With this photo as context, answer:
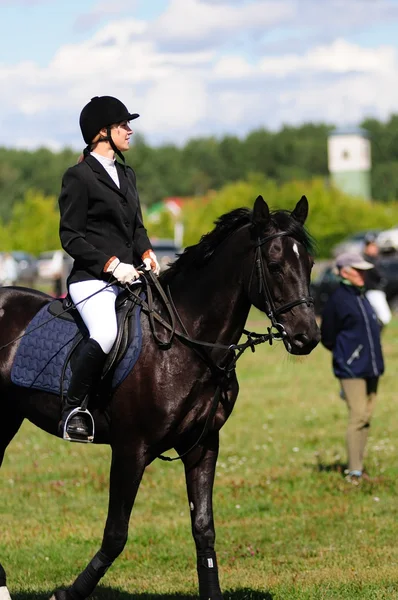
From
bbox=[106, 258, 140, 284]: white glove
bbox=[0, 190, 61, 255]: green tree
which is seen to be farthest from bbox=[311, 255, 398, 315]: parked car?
bbox=[0, 190, 61, 255]: green tree

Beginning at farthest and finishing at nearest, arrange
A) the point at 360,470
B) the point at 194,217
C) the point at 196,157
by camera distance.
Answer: the point at 196,157
the point at 194,217
the point at 360,470

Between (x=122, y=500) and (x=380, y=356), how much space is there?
18.5ft

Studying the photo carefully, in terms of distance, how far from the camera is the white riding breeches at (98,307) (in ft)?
20.7

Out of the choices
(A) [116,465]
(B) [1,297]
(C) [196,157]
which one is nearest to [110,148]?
(B) [1,297]

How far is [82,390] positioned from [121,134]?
1.67 m

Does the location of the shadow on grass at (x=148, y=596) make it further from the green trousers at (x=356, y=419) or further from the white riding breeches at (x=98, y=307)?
the green trousers at (x=356, y=419)

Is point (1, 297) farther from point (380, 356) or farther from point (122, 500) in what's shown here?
point (380, 356)

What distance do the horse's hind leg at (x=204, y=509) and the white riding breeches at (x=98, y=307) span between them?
0.92 metres

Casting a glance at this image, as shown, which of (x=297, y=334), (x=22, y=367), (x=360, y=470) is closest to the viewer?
(x=297, y=334)

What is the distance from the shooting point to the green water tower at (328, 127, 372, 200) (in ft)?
414

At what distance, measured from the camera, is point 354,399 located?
37.2 feet

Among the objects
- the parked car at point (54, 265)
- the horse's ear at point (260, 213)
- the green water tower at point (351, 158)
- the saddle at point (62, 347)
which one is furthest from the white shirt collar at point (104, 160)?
the green water tower at point (351, 158)

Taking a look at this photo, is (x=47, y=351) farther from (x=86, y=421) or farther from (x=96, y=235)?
(x=96, y=235)

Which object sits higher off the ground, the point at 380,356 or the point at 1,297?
the point at 1,297
